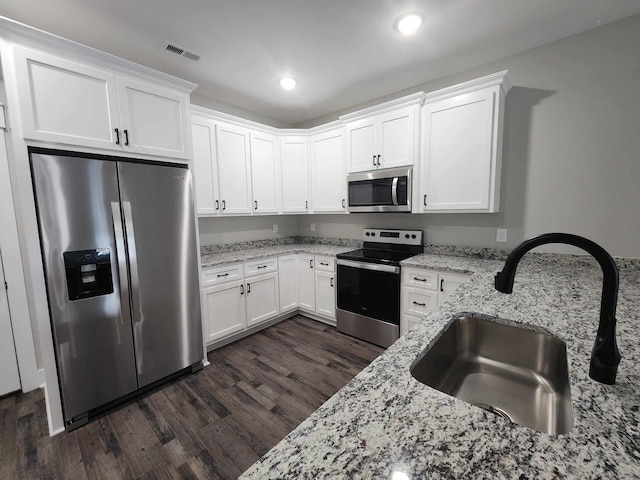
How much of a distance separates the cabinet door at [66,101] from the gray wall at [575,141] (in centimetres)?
303

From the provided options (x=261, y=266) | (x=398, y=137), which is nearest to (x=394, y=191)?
(x=398, y=137)

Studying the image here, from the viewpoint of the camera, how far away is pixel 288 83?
9.13 feet

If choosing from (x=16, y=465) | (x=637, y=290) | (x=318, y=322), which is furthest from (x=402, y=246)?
(x=16, y=465)

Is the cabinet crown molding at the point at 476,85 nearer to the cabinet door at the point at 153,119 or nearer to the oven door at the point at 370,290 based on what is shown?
the oven door at the point at 370,290

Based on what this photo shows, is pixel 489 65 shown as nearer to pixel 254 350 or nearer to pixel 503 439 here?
pixel 503 439

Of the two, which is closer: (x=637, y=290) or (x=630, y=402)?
(x=630, y=402)

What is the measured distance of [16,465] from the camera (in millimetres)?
1538

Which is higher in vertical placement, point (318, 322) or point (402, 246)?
point (402, 246)

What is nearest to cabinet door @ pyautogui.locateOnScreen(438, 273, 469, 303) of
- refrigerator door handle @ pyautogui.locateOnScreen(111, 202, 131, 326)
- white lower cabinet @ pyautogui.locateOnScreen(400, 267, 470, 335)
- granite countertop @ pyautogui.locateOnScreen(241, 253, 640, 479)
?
white lower cabinet @ pyautogui.locateOnScreen(400, 267, 470, 335)

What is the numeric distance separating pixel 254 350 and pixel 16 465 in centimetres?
165

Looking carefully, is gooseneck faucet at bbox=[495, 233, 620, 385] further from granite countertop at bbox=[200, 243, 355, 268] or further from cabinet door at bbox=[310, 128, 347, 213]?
cabinet door at bbox=[310, 128, 347, 213]

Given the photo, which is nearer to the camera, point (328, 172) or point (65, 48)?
point (65, 48)

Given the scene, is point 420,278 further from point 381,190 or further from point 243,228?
point 243,228

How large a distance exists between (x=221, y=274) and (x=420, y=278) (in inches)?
76.4
